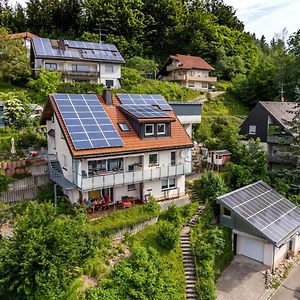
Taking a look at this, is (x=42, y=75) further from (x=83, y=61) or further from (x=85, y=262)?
(x=85, y=262)

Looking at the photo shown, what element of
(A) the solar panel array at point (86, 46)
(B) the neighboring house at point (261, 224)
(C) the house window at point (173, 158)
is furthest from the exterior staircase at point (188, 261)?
(A) the solar panel array at point (86, 46)

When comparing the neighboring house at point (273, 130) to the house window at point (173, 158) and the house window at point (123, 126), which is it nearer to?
the house window at point (173, 158)

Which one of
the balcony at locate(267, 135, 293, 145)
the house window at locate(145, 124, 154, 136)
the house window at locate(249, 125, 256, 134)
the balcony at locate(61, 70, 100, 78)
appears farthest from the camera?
the balcony at locate(61, 70, 100, 78)

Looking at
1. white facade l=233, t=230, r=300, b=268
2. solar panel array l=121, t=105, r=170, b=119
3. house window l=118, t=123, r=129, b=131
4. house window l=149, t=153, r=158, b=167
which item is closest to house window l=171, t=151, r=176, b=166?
house window l=149, t=153, r=158, b=167

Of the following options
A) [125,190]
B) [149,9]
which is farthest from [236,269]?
[149,9]

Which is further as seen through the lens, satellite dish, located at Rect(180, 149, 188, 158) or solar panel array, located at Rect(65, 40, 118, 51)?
solar panel array, located at Rect(65, 40, 118, 51)

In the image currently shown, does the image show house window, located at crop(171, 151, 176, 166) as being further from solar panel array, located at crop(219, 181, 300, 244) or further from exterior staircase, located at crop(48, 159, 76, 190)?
exterior staircase, located at crop(48, 159, 76, 190)
